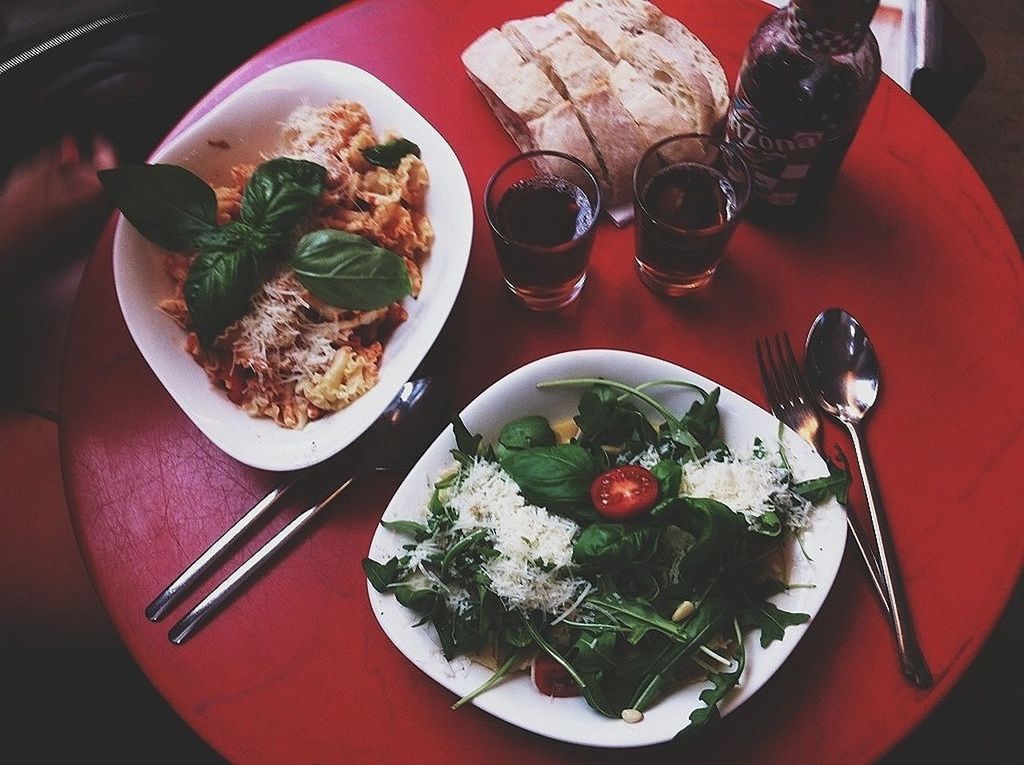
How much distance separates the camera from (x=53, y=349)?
1660mm

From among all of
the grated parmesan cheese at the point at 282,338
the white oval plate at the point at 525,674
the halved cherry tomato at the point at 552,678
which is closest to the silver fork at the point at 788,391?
the white oval plate at the point at 525,674

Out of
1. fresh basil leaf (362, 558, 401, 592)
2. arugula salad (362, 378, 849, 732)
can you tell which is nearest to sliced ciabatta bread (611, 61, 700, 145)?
arugula salad (362, 378, 849, 732)

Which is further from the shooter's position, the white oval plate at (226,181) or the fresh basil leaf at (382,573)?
the white oval plate at (226,181)

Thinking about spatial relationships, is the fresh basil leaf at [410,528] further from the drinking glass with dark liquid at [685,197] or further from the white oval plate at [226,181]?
the drinking glass with dark liquid at [685,197]

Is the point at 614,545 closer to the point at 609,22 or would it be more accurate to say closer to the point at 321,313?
the point at 321,313

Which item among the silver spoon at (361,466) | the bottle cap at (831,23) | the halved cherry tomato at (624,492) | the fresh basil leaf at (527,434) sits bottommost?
the silver spoon at (361,466)

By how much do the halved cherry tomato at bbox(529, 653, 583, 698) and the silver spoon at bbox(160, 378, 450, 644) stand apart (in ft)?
1.17

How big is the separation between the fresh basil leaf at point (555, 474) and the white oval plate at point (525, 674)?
0.12 metres

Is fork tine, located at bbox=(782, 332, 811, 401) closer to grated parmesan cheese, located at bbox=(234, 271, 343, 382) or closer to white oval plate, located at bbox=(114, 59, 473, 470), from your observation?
white oval plate, located at bbox=(114, 59, 473, 470)

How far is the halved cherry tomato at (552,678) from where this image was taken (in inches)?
42.9

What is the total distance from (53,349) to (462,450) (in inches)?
38.6

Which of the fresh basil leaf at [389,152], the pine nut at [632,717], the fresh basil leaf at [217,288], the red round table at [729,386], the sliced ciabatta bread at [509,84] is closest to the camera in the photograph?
the pine nut at [632,717]

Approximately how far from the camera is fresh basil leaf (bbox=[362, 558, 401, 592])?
3.61 ft

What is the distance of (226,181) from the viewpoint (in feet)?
4.86
